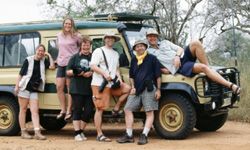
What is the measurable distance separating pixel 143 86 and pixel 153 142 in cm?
93

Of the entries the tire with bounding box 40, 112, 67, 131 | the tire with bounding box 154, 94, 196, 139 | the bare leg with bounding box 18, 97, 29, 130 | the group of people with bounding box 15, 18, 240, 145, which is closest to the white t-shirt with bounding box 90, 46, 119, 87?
the group of people with bounding box 15, 18, 240, 145

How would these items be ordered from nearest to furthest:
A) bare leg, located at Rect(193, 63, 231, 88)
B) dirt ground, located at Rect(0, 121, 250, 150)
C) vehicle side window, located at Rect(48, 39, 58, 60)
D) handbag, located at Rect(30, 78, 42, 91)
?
1. dirt ground, located at Rect(0, 121, 250, 150)
2. bare leg, located at Rect(193, 63, 231, 88)
3. handbag, located at Rect(30, 78, 42, 91)
4. vehicle side window, located at Rect(48, 39, 58, 60)

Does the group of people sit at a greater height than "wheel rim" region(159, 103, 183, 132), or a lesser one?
greater

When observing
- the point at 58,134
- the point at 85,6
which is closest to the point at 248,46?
the point at 85,6

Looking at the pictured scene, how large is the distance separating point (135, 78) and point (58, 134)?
2.69 metres

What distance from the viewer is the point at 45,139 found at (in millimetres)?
10133

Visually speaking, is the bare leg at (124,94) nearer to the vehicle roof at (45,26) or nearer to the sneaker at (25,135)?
the vehicle roof at (45,26)

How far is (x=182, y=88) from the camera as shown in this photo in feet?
30.8

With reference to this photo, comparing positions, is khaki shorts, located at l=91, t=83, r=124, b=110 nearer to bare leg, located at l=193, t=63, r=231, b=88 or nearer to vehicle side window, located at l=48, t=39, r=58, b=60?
vehicle side window, located at l=48, t=39, r=58, b=60

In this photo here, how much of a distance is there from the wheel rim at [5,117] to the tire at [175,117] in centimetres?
292

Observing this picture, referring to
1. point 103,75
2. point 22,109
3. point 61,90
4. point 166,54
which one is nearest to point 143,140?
point 103,75

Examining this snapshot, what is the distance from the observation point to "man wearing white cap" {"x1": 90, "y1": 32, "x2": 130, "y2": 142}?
948 cm

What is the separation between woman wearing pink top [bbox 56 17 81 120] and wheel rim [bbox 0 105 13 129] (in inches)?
50.1

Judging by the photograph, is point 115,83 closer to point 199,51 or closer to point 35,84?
point 199,51
